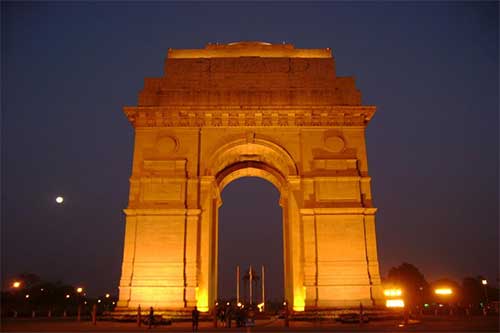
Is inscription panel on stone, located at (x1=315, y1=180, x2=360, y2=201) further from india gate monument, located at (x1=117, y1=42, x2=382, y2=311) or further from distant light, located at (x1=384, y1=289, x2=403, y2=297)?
distant light, located at (x1=384, y1=289, x2=403, y2=297)

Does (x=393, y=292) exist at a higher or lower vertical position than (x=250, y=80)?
lower

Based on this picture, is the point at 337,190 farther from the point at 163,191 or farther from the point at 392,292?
the point at 163,191

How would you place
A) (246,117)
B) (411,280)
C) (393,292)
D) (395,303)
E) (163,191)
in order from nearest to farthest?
(395,303) < (393,292) < (163,191) < (246,117) < (411,280)

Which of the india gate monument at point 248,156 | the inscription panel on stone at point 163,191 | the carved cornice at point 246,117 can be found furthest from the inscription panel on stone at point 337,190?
the inscription panel on stone at point 163,191

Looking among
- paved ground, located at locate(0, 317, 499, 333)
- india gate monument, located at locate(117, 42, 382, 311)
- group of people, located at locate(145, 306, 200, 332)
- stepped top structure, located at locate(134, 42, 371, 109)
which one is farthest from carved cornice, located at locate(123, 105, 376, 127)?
group of people, located at locate(145, 306, 200, 332)

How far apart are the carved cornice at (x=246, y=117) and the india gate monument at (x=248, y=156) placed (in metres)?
0.06

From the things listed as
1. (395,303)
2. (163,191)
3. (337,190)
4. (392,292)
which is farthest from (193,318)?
(337,190)

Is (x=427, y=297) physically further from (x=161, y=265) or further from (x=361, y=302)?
(x=161, y=265)

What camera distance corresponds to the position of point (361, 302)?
23281 millimetres

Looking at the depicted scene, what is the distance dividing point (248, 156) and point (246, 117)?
4274mm

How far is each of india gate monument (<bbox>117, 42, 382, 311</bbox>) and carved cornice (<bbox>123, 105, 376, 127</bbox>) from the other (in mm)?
58

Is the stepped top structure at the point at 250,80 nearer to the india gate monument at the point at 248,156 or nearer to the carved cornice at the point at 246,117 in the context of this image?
the india gate monument at the point at 248,156

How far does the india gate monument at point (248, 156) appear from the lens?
24094 millimetres

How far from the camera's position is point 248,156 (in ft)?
100
